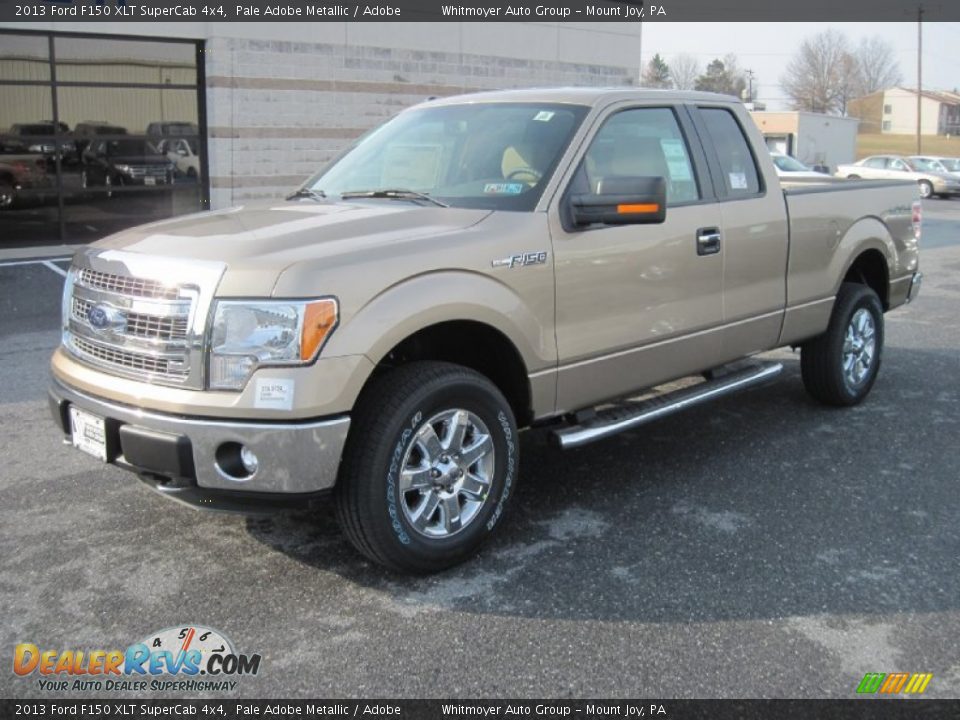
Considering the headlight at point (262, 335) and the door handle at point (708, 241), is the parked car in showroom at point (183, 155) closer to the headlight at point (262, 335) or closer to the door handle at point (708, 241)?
the door handle at point (708, 241)

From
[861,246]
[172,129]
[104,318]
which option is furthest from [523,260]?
[172,129]

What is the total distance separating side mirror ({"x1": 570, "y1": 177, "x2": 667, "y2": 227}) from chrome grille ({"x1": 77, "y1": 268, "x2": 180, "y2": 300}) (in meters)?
1.79

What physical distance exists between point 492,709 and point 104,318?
2.13 meters

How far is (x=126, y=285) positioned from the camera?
3709 millimetres

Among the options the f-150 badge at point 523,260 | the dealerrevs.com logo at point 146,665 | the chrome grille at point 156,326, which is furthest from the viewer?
the f-150 badge at point 523,260

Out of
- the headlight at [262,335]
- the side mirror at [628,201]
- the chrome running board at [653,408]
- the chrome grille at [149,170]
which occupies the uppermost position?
the chrome grille at [149,170]

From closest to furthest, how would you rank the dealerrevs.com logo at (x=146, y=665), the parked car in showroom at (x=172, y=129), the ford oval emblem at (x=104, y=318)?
the dealerrevs.com logo at (x=146, y=665) → the ford oval emblem at (x=104, y=318) → the parked car in showroom at (x=172, y=129)

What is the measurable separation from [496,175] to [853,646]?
2.49 meters

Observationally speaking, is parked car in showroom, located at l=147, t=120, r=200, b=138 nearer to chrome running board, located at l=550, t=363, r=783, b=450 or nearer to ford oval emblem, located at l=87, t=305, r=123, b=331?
chrome running board, located at l=550, t=363, r=783, b=450

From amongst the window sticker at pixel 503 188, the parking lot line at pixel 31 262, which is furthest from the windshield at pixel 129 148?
the window sticker at pixel 503 188

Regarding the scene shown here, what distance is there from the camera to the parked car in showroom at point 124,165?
53.0 ft

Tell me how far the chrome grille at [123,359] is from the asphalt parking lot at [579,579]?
0.86 meters

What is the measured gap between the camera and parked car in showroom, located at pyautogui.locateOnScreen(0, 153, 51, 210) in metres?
15.4

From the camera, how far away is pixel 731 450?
217 inches
